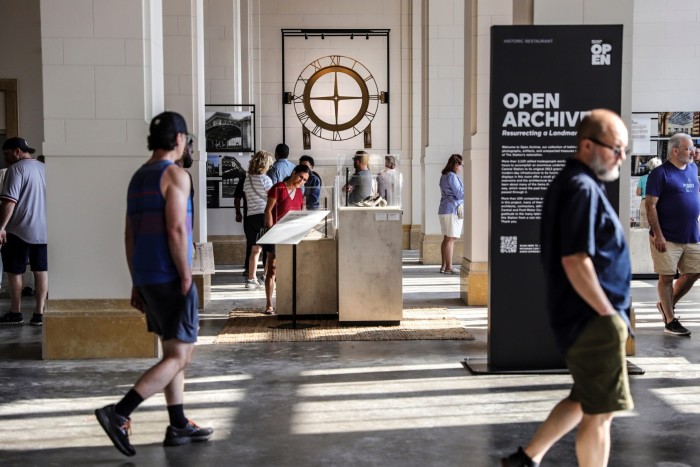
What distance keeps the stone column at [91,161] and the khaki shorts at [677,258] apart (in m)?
4.27

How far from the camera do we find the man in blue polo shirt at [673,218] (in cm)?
822

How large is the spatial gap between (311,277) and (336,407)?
363 centimetres

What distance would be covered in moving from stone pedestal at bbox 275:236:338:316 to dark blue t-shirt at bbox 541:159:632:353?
563 centimetres

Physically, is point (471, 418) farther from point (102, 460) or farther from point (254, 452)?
point (102, 460)

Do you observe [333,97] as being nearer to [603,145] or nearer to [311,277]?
[311,277]

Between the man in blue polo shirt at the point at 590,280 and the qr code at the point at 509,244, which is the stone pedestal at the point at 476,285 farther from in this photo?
the man in blue polo shirt at the point at 590,280

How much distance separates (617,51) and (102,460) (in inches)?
166

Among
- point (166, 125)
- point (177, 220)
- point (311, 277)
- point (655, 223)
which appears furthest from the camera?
point (311, 277)

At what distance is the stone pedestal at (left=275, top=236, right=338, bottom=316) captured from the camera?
9328mm

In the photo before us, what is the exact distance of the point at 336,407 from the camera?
584 centimetres

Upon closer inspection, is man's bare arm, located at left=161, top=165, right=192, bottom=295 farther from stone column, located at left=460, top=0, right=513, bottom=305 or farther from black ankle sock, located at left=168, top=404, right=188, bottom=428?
stone column, located at left=460, top=0, right=513, bottom=305

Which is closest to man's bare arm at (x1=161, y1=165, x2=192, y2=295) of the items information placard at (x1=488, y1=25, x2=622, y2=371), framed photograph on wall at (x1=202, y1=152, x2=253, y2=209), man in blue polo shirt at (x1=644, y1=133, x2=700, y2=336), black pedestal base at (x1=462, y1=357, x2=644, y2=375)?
information placard at (x1=488, y1=25, x2=622, y2=371)

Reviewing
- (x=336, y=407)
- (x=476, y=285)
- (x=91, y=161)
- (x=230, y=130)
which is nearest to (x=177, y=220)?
Answer: (x=336, y=407)

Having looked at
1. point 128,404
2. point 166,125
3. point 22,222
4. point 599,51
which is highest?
point 599,51
